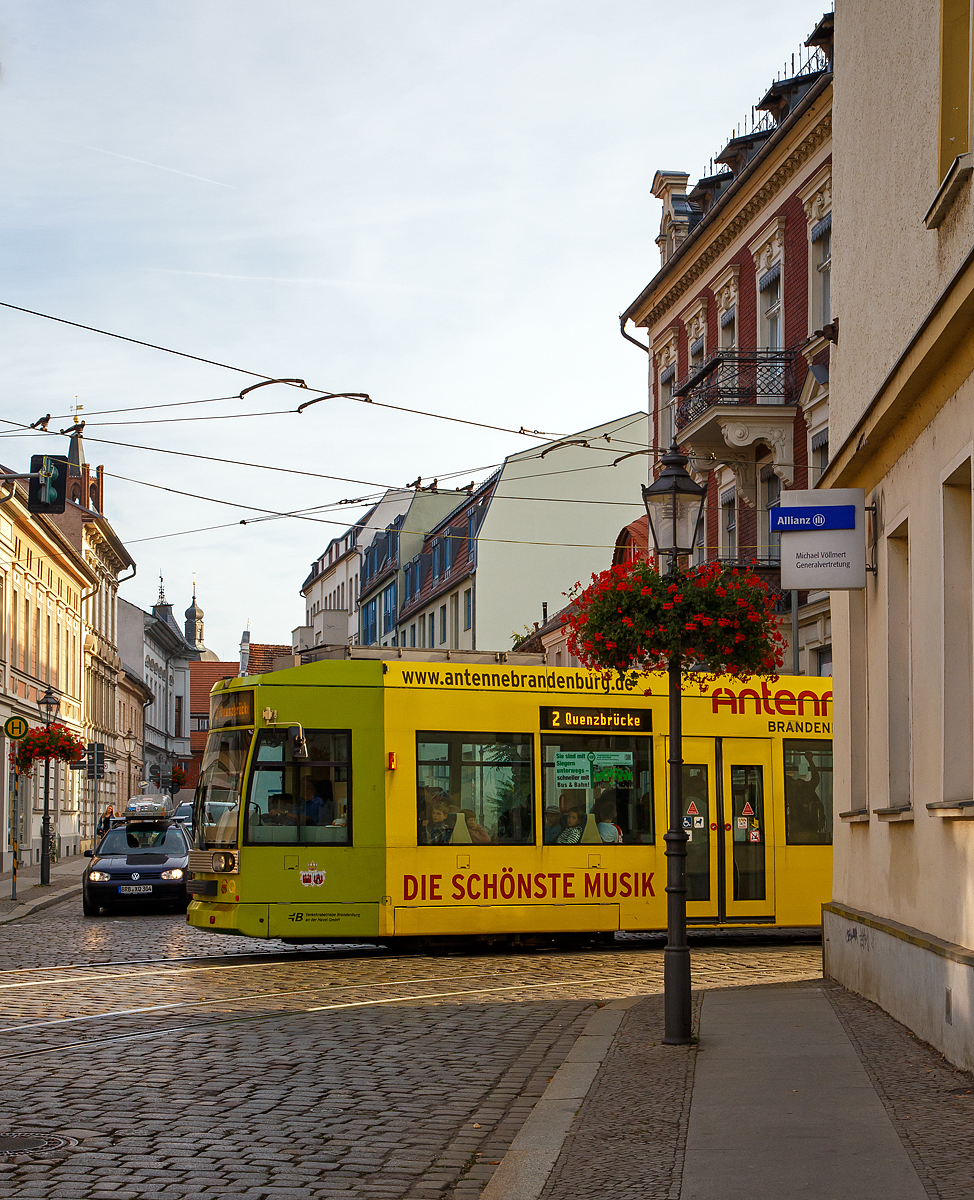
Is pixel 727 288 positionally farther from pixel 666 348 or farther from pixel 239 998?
pixel 239 998

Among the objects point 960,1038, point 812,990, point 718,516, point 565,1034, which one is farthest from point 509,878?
point 718,516

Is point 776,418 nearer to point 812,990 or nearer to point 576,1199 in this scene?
point 812,990

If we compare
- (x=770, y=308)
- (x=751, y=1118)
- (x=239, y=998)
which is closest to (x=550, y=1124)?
(x=751, y=1118)

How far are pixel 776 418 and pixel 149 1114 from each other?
69.3 feet

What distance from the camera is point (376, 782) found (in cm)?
1702

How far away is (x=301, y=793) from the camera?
16.8 metres

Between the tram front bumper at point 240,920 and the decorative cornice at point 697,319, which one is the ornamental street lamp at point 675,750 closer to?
the tram front bumper at point 240,920

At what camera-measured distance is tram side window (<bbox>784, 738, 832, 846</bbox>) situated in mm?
18797

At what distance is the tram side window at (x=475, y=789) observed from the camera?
1725 cm

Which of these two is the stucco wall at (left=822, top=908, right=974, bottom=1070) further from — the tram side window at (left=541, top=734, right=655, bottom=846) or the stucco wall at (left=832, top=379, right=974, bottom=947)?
the tram side window at (left=541, top=734, right=655, bottom=846)

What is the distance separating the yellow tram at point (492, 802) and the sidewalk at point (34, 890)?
812 centimetres

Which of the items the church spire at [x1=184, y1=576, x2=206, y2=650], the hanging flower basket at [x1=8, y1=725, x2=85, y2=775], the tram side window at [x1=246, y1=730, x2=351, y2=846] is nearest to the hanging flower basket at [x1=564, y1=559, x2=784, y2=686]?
the tram side window at [x1=246, y1=730, x2=351, y2=846]

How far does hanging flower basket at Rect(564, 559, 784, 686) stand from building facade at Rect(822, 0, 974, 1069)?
1.13m

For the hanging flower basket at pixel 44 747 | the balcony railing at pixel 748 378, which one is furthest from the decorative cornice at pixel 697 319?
the hanging flower basket at pixel 44 747
